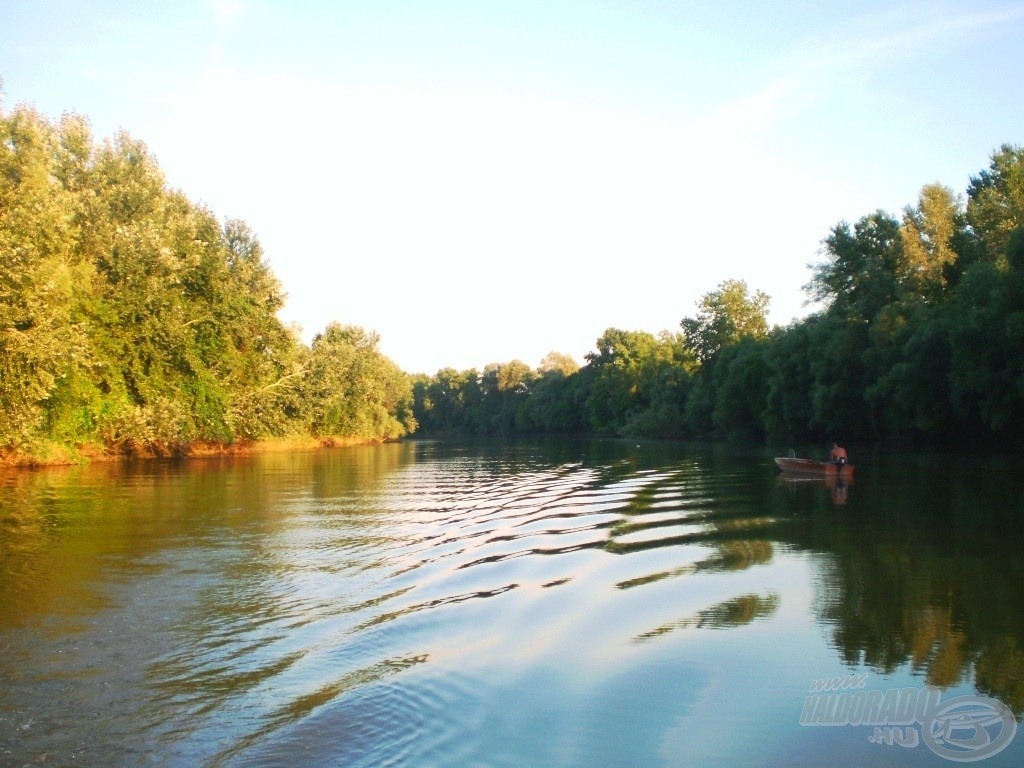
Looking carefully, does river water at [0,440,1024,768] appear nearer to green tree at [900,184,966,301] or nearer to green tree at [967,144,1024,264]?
green tree at [967,144,1024,264]

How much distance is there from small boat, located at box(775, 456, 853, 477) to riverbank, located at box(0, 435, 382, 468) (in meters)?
29.3

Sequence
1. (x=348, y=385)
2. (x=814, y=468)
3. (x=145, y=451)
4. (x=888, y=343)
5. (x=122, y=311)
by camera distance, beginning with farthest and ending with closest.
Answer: (x=348, y=385), (x=888, y=343), (x=145, y=451), (x=122, y=311), (x=814, y=468)

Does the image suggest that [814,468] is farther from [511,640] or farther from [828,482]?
[511,640]

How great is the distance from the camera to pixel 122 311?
3988 centimetres

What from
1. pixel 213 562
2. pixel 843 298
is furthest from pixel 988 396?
pixel 213 562

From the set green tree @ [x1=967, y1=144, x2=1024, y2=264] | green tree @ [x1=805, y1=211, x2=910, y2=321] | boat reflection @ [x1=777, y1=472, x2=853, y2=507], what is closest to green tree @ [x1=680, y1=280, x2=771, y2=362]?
green tree @ [x1=805, y1=211, x2=910, y2=321]

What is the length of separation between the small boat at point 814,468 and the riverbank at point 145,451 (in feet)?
96.1

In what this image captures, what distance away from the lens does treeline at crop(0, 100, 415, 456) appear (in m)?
28.7

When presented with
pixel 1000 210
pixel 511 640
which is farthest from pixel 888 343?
pixel 511 640

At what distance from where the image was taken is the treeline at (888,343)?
37594 millimetres

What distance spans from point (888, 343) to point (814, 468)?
2334cm

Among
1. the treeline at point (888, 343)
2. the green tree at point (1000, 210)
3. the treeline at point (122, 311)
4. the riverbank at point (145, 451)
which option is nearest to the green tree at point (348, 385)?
the riverbank at point (145, 451)

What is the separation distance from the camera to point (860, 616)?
963cm

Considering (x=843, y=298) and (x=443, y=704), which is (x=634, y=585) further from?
(x=843, y=298)
